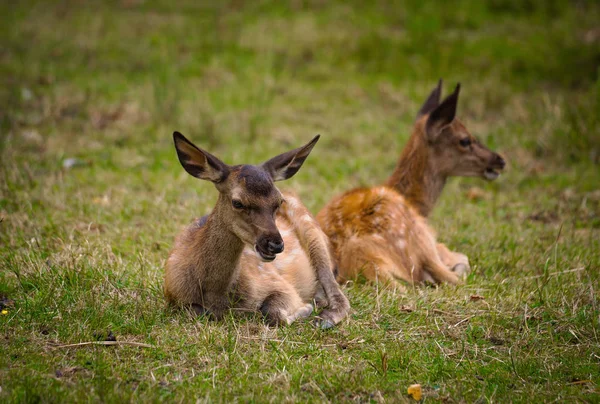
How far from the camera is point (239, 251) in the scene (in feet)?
17.0

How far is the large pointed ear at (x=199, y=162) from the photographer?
5035mm

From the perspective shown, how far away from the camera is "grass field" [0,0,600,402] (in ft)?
14.5

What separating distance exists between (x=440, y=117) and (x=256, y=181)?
A: 323cm

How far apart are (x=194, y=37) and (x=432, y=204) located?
868cm

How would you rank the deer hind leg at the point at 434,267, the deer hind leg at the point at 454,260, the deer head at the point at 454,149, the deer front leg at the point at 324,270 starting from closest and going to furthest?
1. the deer front leg at the point at 324,270
2. the deer hind leg at the point at 434,267
3. the deer hind leg at the point at 454,260
4. the deer head at the point at 454,149

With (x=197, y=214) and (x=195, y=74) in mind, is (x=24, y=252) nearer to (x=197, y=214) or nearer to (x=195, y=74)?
(x=197, y=214)

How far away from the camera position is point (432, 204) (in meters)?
7.68

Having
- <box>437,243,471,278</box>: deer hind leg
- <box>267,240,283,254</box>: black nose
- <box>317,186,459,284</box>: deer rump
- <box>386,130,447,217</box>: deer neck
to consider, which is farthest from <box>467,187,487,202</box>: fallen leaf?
<box>267,240,283,254</box>: black nose

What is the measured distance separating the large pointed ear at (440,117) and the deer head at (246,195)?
2.62m

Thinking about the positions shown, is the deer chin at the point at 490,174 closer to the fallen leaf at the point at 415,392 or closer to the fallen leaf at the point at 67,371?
the fallen leaf at the point at 415,392

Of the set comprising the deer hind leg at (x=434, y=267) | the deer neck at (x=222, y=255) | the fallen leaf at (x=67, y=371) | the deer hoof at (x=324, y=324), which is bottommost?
the deer hind leg at (x=434, y=267)

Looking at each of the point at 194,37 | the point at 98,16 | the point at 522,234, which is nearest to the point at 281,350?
the point at 522,234

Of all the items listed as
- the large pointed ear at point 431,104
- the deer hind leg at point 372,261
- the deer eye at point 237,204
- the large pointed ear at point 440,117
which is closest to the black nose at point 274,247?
the deer eye at point 237,204

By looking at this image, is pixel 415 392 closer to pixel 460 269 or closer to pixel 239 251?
pixel 239 251
